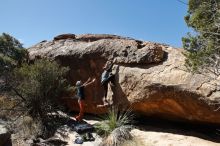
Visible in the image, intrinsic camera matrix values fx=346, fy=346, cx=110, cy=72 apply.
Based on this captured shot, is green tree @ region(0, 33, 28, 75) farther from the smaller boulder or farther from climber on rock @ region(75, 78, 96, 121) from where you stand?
climber on rock @ region(75, 78, 96, 121)

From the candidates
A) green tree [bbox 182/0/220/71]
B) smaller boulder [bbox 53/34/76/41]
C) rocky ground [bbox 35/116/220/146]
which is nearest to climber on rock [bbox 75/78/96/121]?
rocky ground [bbox 35/116/220/146]

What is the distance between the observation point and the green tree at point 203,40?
37.2 feet

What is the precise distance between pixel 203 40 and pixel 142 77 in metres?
3.06

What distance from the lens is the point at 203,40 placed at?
1175 centimetres

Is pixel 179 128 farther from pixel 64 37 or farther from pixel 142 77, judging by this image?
pixel 64 37

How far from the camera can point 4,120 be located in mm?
14297

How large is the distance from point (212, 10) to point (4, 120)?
362 inches

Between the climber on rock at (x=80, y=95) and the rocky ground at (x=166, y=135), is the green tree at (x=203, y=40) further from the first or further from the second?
the climber on rock at (x=80, y=95)

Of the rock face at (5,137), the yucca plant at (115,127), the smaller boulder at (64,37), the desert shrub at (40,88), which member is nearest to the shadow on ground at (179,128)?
the yucca plant at (115,127)

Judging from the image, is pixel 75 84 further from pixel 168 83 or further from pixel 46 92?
pixel 168 83

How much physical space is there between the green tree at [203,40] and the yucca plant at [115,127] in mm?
3336

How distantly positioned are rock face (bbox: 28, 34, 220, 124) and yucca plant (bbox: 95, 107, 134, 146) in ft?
1.67

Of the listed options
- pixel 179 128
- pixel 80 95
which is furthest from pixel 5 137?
pixel 179 128

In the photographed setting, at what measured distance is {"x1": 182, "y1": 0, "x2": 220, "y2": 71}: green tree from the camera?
11336 mm
